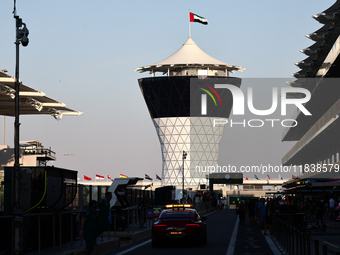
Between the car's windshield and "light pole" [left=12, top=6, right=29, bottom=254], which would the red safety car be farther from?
"light pole" [left=12, top=6, right=29, bottom=254]

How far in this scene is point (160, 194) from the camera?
46.8m

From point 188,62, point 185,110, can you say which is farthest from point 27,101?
point 188,62

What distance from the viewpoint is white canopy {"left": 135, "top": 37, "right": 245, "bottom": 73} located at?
138 metres

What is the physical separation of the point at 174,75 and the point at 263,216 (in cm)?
11065

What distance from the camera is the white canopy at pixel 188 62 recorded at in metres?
138

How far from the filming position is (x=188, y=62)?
459 ft

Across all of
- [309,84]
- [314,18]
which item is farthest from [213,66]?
[314,18]

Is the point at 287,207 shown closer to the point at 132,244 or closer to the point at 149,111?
the point at 132,244

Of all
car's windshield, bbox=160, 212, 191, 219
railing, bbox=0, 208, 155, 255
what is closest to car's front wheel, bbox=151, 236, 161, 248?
car's windshield, bbox=160, 212, 191, 219

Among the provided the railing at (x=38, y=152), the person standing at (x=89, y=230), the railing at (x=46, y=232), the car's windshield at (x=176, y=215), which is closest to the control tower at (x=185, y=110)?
the railing at (x=38, y=152)

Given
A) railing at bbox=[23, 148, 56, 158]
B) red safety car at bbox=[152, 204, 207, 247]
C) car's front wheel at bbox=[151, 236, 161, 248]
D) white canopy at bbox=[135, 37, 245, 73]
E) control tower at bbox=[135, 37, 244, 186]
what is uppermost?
white canopy at bbox=[135, 37, 245, 73]

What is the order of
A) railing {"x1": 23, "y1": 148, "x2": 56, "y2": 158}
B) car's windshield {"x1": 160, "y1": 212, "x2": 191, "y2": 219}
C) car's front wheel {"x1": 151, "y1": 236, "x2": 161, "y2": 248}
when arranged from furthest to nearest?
railing {"x1": 23, "y1": 148, "x2": 56, "y2": 158}
car's windshield {"x1": 160, "y1": 212, "x2": 191, "y2": 219}
car's front wheel {"x1": 151, "y1": 236, "x2": 161, "y2": 248}

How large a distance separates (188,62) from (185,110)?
432 inches

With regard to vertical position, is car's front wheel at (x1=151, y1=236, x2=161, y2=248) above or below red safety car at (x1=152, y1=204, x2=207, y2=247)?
below
